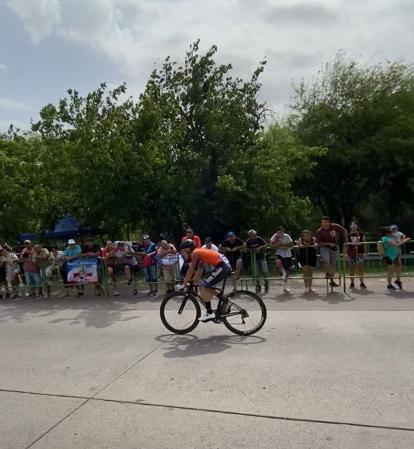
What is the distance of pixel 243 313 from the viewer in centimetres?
770

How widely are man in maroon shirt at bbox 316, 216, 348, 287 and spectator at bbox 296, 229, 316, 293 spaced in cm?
24

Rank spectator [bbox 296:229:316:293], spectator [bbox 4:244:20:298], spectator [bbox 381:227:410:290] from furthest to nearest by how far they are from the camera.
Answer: spectator [bbox 4:244:20:298] → spectator [bbox 296:229:316:293] → spectator [bbox 381:227:410:290]

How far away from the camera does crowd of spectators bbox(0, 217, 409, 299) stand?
11758 millimetres

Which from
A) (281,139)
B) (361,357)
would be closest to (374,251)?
(361,357)

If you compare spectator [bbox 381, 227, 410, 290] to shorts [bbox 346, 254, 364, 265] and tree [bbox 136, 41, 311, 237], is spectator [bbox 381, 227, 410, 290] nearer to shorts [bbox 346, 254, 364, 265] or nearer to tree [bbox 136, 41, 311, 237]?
shorts [bbox 346, 254, 364, 265]

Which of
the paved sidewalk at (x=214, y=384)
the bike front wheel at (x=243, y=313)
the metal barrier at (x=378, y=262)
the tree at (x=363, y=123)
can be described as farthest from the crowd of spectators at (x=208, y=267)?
the tree at (x=363, y=123)

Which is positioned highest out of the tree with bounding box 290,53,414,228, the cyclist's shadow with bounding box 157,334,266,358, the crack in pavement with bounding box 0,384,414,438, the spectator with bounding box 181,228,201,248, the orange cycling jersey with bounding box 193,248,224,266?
the tree with bounding box 290,53,414,228

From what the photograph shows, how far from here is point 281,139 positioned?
24891mm

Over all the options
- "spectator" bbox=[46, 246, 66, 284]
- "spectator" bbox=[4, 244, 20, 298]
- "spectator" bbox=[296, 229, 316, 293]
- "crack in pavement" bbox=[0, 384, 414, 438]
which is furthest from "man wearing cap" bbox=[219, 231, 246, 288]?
"crack in pavement" bbox=[0, 384, 414, 438]

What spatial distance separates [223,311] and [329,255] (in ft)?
16.0

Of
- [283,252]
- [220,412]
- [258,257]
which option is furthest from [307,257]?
[220,412]

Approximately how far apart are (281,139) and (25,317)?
17579 millimetres

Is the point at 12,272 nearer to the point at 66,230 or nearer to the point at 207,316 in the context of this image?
the point at 66,230

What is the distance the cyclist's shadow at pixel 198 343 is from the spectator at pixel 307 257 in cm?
473
